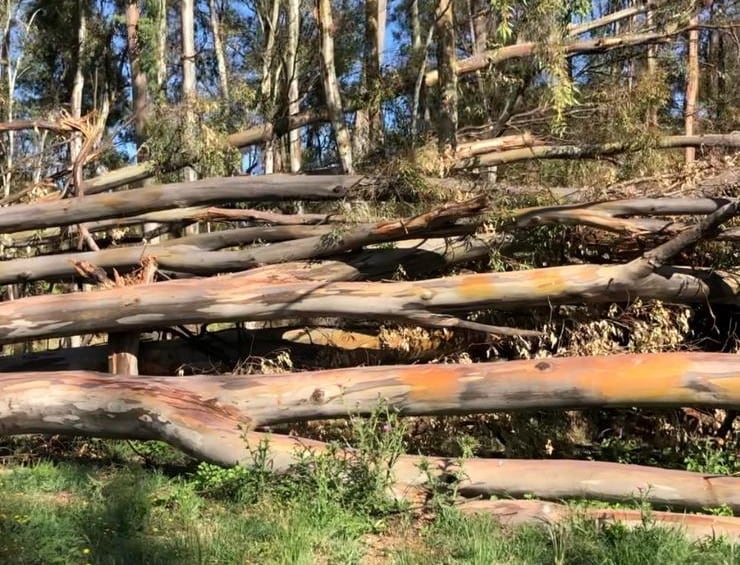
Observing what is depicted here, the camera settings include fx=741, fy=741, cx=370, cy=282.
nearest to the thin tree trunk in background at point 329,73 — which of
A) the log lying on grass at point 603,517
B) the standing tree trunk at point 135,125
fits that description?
the standing tree trunk at point 135,125

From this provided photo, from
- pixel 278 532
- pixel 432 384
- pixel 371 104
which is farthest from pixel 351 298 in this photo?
pixel 371 104

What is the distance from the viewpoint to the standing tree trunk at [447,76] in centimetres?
902

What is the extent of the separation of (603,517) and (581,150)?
17.8ft

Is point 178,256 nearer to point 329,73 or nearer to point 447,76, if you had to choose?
point 329,73

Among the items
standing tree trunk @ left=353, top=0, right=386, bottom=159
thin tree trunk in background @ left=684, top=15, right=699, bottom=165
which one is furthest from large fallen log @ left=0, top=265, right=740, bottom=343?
thin tree trunk in background @ left=684, top=15, right=699, bottom=165

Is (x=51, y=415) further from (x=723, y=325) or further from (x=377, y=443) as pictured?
(x=723, y=325)

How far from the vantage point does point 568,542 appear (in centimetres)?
428

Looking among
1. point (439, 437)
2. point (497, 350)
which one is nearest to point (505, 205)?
point (497, 350)

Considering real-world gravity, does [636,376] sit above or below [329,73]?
below

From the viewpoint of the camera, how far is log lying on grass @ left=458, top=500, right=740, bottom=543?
173 inches

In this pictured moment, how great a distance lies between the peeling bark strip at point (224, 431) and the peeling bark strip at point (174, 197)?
2.33m

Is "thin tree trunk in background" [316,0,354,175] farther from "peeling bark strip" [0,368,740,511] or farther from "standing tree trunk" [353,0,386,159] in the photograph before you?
"peeling bark strip" [0,368,740,511]

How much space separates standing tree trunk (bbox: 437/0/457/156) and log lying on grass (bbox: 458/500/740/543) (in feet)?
16.4

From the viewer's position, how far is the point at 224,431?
19.1 feet
